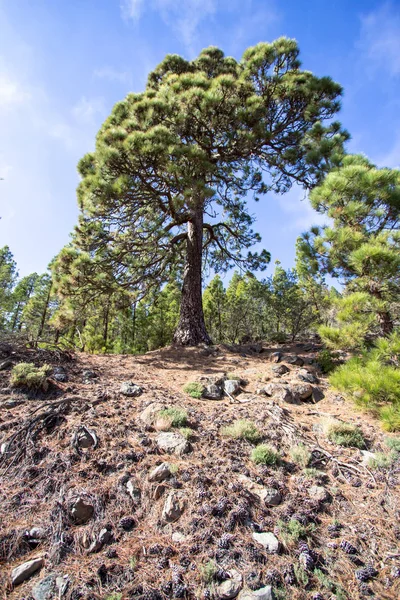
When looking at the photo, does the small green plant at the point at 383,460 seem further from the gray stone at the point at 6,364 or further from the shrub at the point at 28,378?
the gray stone at the point at 6,364

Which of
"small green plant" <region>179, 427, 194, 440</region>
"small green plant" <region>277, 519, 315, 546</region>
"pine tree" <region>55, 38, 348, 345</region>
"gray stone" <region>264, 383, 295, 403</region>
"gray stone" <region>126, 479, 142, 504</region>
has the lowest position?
"small green plant" <region>277, 519, 315, 546</region>

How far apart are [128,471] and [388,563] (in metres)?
2.06

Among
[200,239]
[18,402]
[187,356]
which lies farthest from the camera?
[200,239]

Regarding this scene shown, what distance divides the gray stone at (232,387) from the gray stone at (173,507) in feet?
7.45

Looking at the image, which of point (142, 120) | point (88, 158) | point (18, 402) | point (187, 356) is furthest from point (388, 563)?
point (88, 158)

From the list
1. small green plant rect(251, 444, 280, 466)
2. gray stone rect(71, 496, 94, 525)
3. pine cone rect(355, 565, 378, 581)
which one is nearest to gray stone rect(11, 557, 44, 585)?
gray stone rect(71, 496, 94, 525)

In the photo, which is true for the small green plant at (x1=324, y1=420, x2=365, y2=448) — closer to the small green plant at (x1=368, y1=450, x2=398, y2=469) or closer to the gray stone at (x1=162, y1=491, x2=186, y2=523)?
the small green plant at (x1=368, y1=450, x2=398, y2=469)

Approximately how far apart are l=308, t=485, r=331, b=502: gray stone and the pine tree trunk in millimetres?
5259

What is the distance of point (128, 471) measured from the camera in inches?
99.6

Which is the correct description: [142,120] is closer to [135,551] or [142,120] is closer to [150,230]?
[150,230]

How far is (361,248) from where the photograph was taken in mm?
3674

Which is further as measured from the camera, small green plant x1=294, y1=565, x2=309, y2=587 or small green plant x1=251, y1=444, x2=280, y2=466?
small green plant x1=251, y1=444, x2=280, y2=466

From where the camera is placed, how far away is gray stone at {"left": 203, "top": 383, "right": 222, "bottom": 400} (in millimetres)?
4305

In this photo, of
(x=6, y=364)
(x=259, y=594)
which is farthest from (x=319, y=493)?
(x=6, y=364)
